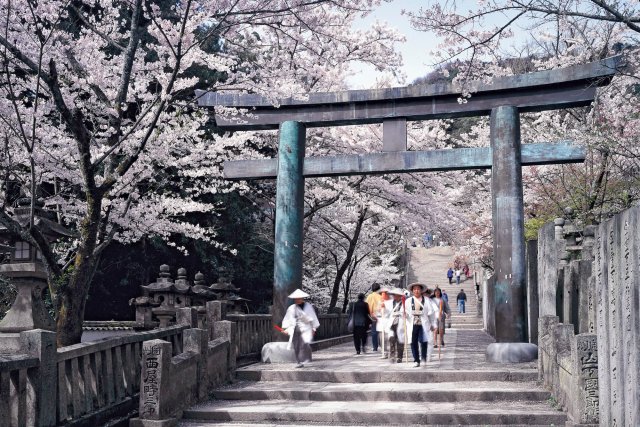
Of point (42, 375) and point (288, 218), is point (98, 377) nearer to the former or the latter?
point (42, 375)

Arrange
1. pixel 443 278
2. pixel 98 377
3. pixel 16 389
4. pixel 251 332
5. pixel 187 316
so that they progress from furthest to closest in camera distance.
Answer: pixel 443 278, pixel 251 332, pixel 187 316, pixel 98 377, pixel 16 389

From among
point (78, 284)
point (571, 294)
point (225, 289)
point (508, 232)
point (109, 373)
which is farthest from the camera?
point (225, 289)

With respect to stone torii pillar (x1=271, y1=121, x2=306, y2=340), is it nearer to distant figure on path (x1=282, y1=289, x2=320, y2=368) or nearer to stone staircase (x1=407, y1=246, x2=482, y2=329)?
distant figure on path (x1=282, y1=289, x2=320, y2=368)

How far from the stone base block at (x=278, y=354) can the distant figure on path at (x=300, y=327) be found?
A: 1.71 feet

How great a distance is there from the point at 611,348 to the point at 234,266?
17.8 metres

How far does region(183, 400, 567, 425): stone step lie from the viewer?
933cm

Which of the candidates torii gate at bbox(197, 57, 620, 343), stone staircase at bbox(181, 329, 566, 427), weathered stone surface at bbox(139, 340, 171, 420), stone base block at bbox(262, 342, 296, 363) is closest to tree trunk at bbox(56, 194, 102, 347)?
weathered stone surface at bbox(139, 340, 171, 420)

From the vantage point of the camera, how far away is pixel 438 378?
38.5 feet

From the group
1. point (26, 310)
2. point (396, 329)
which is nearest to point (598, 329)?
point (26, 310)

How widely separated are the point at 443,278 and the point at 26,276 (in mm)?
40513

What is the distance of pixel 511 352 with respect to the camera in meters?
13.1

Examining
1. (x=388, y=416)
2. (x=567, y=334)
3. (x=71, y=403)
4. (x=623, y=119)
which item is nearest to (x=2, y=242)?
(x=71, y=403)

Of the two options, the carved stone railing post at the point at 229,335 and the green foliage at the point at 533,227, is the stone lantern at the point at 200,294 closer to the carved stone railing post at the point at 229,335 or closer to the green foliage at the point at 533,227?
the carved stone railing post at the point at 229,335

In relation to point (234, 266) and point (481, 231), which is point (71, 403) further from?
point (481, 231)
